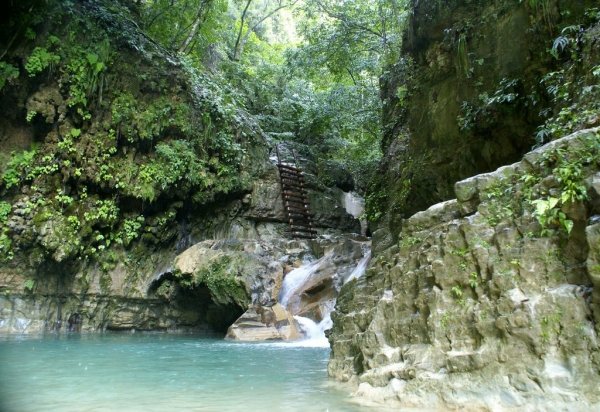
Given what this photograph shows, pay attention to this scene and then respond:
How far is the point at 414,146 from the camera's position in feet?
37.2

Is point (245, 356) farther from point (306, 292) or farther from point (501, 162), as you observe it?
point (501, 162)

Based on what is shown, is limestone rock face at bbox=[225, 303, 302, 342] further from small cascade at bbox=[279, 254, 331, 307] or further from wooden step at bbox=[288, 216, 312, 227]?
wooden step at bbox=[288, 216, 312, 227]

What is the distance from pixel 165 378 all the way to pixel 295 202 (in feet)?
43.0

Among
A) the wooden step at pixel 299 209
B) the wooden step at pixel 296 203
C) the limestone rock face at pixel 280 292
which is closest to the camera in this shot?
the limestone rock face at pixel 280 292

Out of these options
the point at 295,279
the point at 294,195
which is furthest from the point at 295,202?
the point at 295,279

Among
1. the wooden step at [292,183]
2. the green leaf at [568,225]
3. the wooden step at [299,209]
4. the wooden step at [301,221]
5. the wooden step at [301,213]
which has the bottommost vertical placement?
the green leaf at [568,225]

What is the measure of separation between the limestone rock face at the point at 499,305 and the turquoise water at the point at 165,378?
83 cm

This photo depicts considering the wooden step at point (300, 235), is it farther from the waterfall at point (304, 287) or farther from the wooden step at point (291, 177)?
the waterfall at point (304, 287)

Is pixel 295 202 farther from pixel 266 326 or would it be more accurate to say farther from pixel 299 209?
pixel 266 326

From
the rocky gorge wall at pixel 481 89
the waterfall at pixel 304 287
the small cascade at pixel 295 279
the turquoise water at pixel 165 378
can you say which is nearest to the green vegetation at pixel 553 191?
the rocky gorge wall at pixel 481 89

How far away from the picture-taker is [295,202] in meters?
19.9

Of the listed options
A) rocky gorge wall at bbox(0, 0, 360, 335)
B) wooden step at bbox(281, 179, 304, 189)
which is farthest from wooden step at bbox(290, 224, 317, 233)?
wooden step at bbox(281, 179, 304, 189)

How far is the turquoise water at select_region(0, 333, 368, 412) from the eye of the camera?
5.43 m

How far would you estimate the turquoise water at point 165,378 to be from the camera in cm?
543
